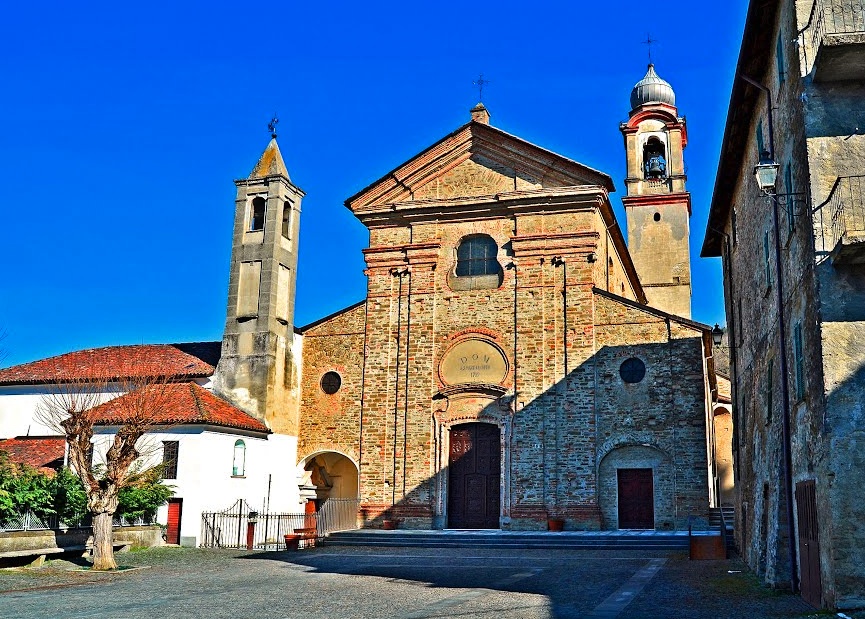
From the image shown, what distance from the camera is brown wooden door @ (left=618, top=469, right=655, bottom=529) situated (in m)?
25.0

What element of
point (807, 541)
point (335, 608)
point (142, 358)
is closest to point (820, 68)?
point (807, 541)

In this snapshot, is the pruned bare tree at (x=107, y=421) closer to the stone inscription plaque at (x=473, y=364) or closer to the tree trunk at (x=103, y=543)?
the tree trunk at (x=103, y=543)

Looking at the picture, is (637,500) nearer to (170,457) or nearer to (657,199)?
(170,457)

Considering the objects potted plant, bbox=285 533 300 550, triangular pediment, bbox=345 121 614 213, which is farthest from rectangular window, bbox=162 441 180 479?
triangular pediment, bbox=345 121 614 213

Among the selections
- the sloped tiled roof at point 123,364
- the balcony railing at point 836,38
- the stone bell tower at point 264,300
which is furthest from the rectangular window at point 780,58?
the sloped tiled roof at point 123,364

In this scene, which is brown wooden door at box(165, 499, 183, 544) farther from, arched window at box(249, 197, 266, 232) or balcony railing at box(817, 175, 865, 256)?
balcony railing at box(817, 175, 865, 256)

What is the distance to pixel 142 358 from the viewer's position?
94.9 feet

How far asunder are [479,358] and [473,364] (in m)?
0.28

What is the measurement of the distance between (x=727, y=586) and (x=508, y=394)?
43.6 feet

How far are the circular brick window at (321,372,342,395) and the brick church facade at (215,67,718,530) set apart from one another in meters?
0.06

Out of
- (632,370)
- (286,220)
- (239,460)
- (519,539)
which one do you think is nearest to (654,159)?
(632,370)

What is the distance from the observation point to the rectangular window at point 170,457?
2419cm

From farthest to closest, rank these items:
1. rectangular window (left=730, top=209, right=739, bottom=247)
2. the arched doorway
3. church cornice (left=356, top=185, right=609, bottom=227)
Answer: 1. the arched doorway
2. church cornice (left=356, top=185, right=609, bottom=227)
3. rectangular window (left=730, top=209, right=739, bottom=247)

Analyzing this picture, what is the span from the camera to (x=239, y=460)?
25672 millimetres
